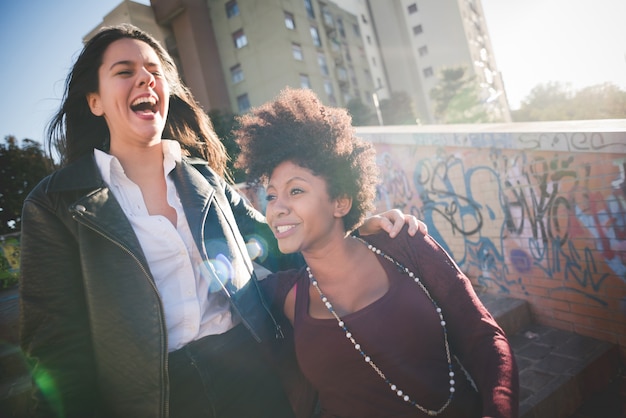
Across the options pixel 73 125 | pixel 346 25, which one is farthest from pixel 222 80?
pixel 73 125

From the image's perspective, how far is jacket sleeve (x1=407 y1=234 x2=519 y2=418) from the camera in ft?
5.07

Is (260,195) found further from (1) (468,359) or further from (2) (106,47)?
(1) (468,359)

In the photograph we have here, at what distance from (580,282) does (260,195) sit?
4834 millimetres

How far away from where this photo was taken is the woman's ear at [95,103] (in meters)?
1.84

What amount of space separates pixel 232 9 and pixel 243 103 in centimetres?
802

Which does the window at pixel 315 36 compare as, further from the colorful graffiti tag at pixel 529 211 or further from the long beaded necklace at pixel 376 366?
the long beaded necklace at pixel 376 366

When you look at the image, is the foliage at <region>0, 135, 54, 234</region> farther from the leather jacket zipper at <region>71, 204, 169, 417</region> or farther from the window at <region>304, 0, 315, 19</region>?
the window at <region>304, 0, 315, 19</region>

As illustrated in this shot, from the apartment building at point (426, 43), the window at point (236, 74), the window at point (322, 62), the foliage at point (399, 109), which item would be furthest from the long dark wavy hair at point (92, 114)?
the apartment building at point (426, 43)

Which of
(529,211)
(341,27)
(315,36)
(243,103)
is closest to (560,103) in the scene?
(341,27)

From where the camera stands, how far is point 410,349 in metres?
1.77

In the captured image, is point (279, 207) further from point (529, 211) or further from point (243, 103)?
point (243, 103)

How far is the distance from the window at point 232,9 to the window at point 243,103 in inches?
271

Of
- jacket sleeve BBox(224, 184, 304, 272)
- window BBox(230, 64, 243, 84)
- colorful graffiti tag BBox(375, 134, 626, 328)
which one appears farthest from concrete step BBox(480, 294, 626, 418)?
window BBox(230, 64, 243, 84)

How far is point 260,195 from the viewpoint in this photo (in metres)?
6.23
